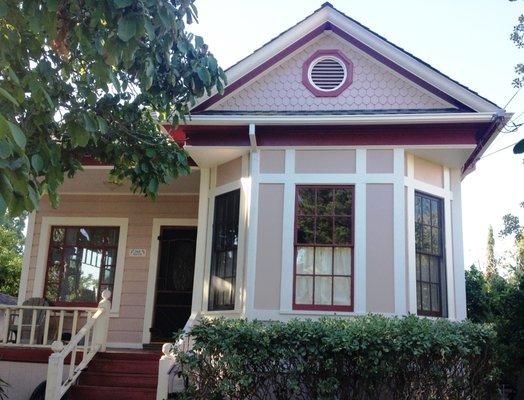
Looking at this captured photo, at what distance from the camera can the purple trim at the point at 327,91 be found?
9633mm

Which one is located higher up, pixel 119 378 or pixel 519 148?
pixel 519 148

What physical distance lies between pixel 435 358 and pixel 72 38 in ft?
17.1

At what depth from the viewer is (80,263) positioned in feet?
39.7

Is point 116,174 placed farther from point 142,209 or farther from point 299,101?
point 142,209

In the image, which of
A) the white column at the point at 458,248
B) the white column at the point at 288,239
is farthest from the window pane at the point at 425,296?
the white column at the point at 288,239

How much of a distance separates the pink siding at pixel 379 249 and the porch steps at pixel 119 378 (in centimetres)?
325

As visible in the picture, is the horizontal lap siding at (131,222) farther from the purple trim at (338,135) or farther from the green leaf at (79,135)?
the green leaf at (79,135)

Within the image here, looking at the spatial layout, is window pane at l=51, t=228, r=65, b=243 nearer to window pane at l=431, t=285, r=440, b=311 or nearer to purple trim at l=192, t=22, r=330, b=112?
purple trim at l=192, t=22, r=330, b=112

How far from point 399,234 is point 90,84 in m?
4.85

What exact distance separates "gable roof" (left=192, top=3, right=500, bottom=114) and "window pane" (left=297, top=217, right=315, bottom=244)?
2461mm

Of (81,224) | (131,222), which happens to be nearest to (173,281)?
(131,222)

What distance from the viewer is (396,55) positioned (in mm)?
9453

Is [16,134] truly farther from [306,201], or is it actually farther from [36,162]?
[306,201]

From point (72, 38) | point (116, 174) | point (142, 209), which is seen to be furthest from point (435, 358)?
point (142, 209)
